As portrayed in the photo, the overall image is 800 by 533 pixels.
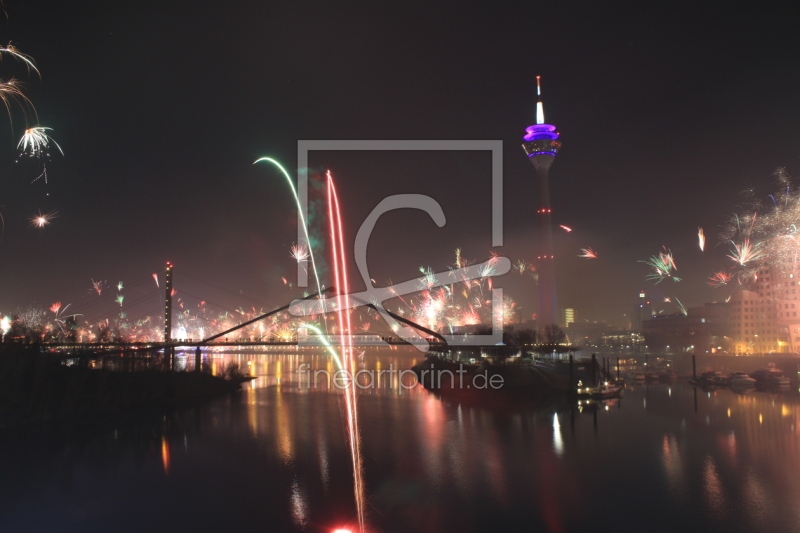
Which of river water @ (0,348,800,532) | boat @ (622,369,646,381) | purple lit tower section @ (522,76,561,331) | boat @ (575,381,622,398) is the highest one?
purple lit tower section @ (522,76,561,331)

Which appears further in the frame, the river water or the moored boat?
the moored boat

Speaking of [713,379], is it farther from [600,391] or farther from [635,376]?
[600,391]

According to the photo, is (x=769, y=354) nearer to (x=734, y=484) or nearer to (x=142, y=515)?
(x=734, y=484)

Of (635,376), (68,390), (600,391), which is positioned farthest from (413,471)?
(635,376)

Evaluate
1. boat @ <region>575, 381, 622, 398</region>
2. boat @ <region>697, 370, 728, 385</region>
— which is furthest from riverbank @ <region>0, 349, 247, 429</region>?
boat @ <region>697, 370, 728, 385</region>

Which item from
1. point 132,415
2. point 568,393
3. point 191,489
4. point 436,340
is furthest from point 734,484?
point 436,340

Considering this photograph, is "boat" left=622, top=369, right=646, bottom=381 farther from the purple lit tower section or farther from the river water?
the purple lit tower section
